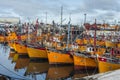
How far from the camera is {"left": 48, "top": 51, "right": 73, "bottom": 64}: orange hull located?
41.0 metres

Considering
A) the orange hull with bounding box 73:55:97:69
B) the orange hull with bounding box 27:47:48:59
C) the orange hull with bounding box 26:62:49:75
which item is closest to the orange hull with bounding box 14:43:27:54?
the orange hull with bounding box 27:47:48:59

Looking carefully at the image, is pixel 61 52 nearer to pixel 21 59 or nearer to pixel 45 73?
pixel 45 73

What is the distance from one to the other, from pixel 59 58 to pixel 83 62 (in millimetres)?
4209

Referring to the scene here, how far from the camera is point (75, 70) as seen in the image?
39062mm

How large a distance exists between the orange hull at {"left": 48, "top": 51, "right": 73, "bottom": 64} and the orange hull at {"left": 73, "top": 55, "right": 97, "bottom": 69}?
223cm

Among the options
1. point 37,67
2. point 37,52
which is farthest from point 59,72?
point 37,52

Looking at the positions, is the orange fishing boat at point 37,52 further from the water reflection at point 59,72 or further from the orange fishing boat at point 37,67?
the water reflection at point 59,72

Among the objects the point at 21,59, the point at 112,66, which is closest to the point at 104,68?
the point at 112,66

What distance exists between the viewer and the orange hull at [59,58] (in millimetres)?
41031

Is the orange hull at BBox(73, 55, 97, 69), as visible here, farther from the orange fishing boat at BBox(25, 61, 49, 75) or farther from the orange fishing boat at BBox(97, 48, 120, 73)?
the orange fishing boat at BBox(97, 48, 120, 73)

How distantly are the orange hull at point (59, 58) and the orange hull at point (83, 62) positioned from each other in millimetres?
2230

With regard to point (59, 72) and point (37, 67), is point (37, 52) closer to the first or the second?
point (37, 67)

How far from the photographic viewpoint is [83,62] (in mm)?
38469

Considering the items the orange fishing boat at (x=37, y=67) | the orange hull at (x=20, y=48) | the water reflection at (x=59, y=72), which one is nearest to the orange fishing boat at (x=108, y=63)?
the water reflection at (x=59, y=72)
